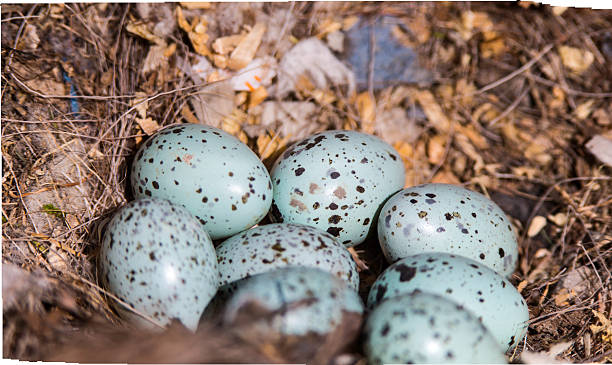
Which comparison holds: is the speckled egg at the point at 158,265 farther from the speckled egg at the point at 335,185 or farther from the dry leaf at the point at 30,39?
the dry leaf at the point at 30,39

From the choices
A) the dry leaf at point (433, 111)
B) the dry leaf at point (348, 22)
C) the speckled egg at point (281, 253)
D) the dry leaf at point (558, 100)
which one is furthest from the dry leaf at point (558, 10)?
the speckled egg at point (281, 253)

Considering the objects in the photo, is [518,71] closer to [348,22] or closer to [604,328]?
[348,22]

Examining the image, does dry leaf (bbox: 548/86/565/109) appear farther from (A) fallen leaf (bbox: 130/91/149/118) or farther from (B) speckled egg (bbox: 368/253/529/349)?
(A) fallen leaf (bbox: 130/91/149/118)

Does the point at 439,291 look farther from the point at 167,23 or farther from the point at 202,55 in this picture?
the point at 167,23

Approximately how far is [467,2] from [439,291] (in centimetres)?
217

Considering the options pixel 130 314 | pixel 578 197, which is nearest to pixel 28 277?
pixel 130 314

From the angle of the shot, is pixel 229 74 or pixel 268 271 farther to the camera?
pixel 229 74

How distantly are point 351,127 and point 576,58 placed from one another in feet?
4.91

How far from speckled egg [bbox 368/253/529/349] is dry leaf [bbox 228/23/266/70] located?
56.4 inches

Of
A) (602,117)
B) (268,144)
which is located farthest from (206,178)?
(602,117)

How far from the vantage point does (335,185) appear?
216 cm

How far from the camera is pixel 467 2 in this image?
3.21 m

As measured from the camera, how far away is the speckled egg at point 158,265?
1741 mm

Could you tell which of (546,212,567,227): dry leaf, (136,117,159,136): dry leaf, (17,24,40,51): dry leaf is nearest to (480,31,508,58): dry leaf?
(546,212,567,227): dry leaf
